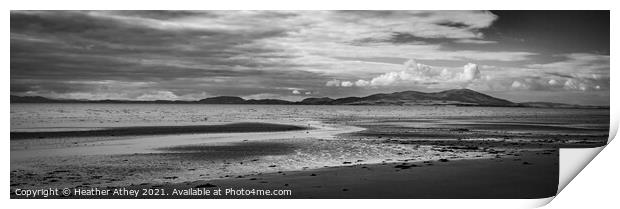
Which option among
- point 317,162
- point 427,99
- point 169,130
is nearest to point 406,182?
point 317,162

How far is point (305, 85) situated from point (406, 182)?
2513 millimetres

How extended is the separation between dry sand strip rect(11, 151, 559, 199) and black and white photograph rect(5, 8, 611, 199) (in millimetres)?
17

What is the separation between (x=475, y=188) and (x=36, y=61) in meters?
5.83

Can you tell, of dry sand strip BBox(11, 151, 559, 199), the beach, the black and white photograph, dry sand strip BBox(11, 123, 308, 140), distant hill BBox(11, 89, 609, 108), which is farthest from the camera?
dry sand strip BBox(11, 123, 308, 140)

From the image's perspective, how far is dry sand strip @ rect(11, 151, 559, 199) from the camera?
6309 millimetres

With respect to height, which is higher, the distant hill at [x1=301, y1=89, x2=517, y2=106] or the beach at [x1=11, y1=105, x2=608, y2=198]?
the distant hill at [x1=301, y1=89, x2=517, y2=106]

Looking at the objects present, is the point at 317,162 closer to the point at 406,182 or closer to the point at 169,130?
the point at 406,182

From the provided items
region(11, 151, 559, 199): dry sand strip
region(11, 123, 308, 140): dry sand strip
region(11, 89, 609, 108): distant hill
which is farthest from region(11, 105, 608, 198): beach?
region(11, 89, 609, 108): distant hill

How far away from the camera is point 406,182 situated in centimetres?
644

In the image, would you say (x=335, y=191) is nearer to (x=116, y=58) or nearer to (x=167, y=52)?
(x=167, y=52)

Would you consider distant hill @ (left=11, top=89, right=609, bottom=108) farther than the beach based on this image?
Yes

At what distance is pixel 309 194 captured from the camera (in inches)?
245

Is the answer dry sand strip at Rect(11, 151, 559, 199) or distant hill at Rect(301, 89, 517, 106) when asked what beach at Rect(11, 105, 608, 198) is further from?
distant hill at Rect(301, 89, 517, 106)

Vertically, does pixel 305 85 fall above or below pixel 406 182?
above
